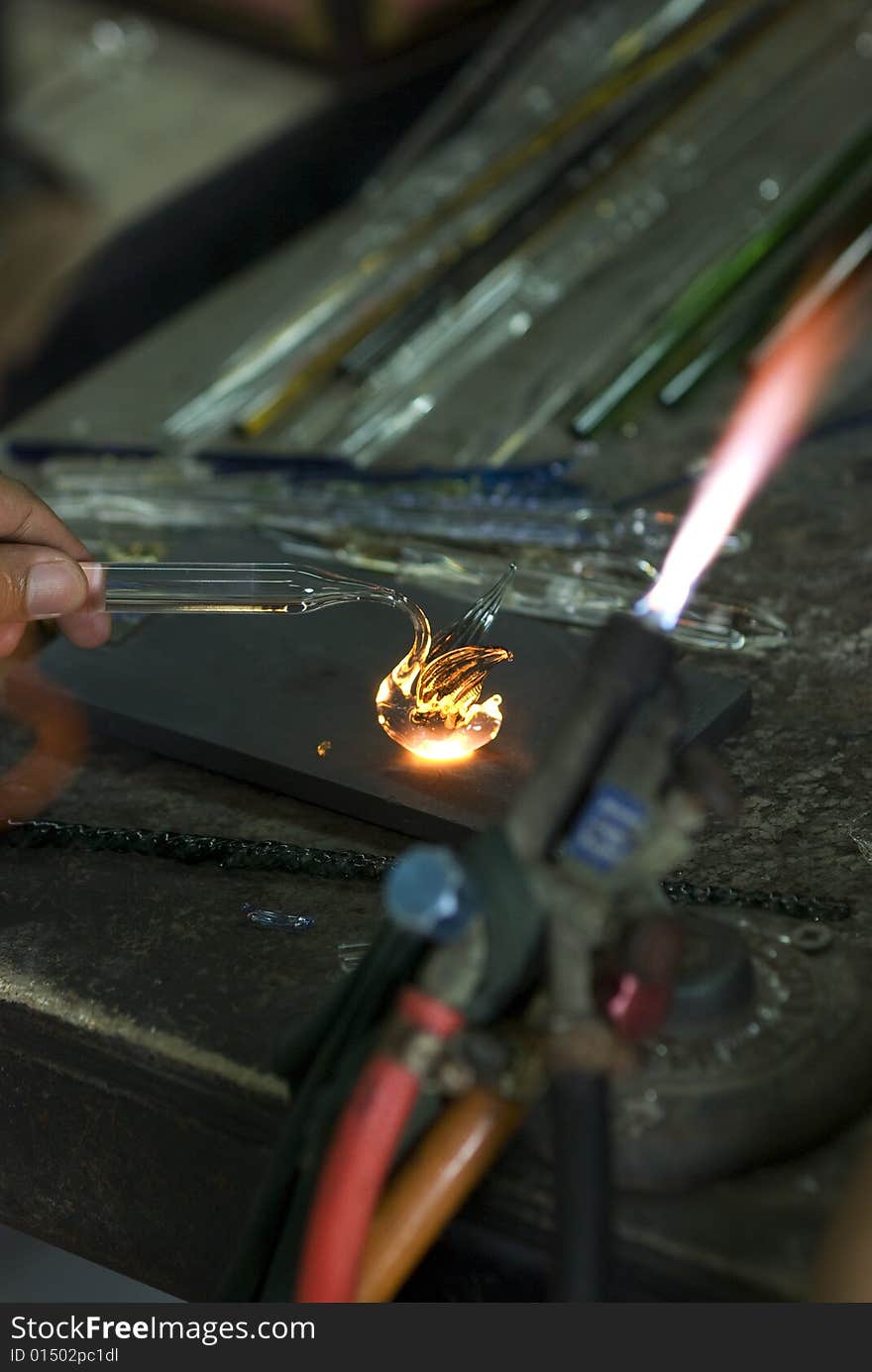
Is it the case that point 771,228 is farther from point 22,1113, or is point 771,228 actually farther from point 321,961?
point 22,1113

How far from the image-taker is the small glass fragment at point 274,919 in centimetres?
107

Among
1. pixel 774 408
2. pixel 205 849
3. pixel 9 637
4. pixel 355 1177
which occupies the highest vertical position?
pixel 774 408

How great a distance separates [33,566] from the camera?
1170 mm

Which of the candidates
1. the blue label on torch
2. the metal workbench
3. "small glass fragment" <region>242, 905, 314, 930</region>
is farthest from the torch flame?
the blue label on torch

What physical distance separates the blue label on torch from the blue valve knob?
59 mm

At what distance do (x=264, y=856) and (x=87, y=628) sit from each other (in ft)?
0.92

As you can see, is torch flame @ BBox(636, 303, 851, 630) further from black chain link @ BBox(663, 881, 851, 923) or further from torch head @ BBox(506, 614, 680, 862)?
torch head @ BBox(506, 614, 680, 862)

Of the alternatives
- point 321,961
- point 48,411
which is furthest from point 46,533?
point 48,411

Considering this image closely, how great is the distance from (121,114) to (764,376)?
5.70 ft

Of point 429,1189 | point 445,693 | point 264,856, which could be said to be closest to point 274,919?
point 264,856

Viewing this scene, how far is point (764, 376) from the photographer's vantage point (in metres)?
1.70

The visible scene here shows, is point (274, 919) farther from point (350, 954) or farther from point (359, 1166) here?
point (359, 1166)

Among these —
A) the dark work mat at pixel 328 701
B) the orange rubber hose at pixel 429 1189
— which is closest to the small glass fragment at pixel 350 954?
the dark work mat at pixel 328 701

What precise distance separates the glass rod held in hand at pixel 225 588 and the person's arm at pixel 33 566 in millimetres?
38
